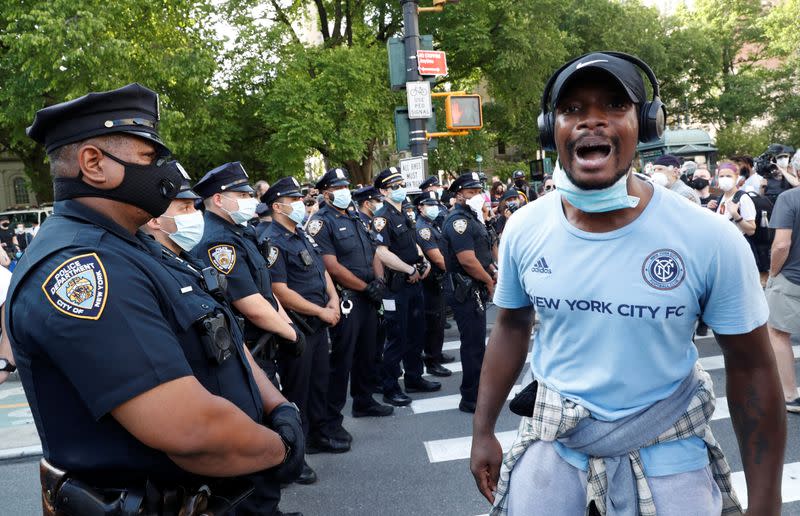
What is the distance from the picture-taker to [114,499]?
1.79 m

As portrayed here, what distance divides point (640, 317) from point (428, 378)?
19.0 feet

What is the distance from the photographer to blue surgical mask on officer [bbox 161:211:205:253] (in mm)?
3695

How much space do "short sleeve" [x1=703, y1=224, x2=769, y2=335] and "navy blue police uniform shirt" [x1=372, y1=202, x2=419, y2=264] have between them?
560 centimetres

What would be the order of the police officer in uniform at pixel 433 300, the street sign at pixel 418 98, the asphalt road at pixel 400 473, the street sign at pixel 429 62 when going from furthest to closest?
the street sign at pixel 429 62
the street sign at pixel 418 98
the police officer in uniform at pixel 433 300
the asphalt road at pixel 400 473

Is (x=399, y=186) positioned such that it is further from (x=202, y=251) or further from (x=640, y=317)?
(x=640, y=317)

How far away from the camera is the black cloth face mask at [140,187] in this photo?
1.88m

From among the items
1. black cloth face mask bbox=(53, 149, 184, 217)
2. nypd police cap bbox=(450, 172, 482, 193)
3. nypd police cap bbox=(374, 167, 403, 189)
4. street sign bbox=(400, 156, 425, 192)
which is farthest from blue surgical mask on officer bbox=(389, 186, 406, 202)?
black cloth face mask bbox=(53, 149, 184, 217)

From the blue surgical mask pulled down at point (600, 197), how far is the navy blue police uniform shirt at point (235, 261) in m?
2.58

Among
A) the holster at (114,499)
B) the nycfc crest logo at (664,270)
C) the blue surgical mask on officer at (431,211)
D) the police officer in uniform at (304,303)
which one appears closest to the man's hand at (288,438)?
the holster at (114,499)

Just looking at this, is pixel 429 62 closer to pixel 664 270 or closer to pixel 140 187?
pixel 140 187

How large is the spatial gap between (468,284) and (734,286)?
172 inches

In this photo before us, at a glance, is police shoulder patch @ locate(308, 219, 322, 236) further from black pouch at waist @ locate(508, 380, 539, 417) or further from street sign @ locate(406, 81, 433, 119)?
street sign @ locate(406, 81, 433, 119)

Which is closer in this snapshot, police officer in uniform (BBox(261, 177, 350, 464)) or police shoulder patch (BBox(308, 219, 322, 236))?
police officer in uniform (BBox(261, 177, 350, 464))

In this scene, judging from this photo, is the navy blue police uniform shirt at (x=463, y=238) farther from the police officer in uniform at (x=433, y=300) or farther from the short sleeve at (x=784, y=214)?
the short sleeve at (x=784, y=214)
